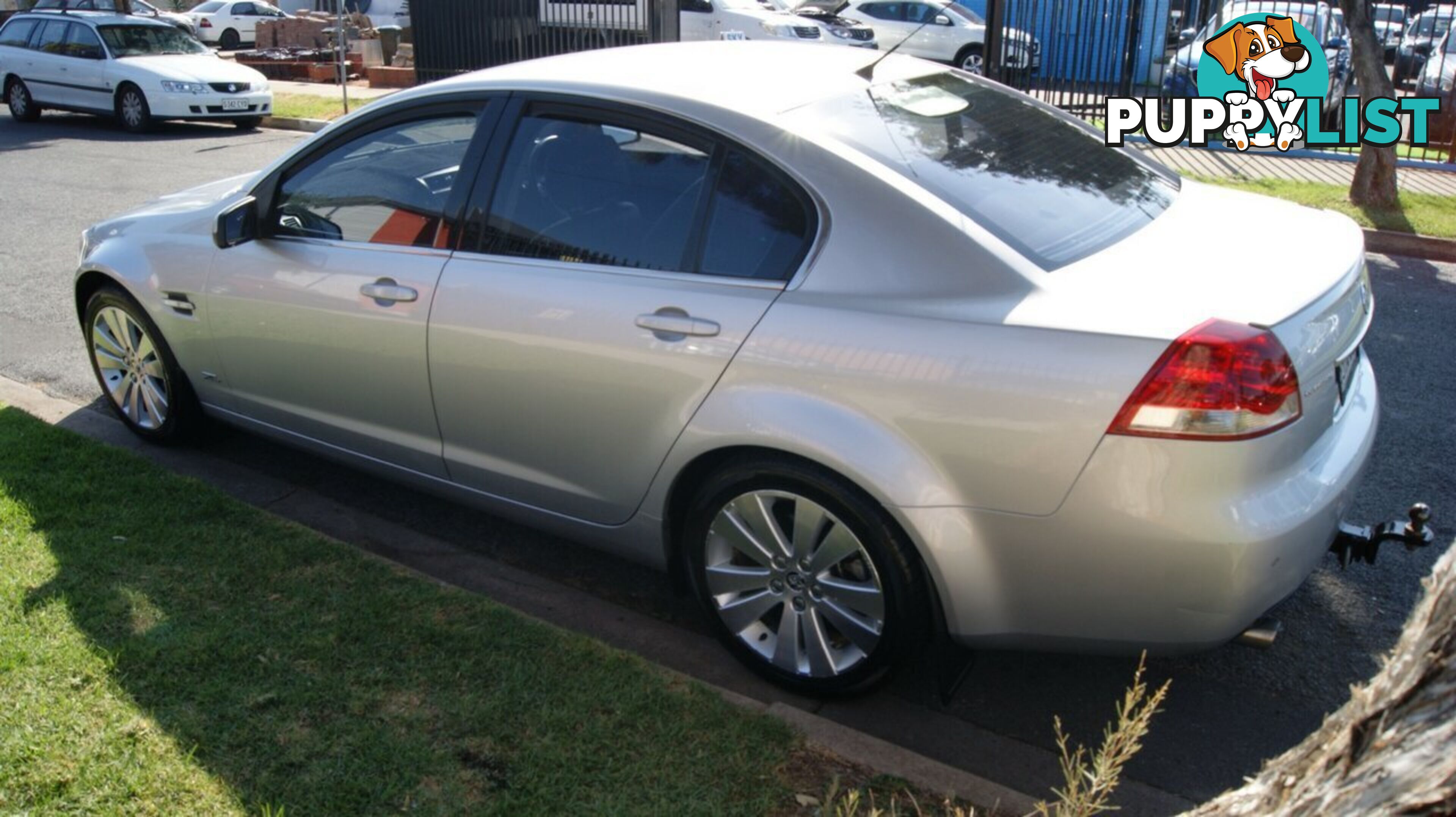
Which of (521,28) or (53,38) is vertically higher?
(521,28)

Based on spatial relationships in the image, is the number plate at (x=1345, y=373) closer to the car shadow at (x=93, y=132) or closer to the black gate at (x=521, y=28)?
the black gate at (x=521, y=28)

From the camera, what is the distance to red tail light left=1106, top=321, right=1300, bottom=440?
2973 mm

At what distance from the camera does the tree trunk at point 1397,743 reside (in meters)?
1.32

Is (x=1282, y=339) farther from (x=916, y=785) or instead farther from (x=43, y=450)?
(x=43, y=450)

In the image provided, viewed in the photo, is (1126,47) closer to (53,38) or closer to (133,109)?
(133,109)

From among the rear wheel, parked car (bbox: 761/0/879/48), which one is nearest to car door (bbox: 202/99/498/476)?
parked car (bbox: 761/0/879/48)

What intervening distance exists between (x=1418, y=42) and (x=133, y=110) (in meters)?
18.6

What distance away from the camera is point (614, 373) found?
12.3ft

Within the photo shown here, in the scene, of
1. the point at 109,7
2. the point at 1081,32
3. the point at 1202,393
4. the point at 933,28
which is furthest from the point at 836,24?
the point at 1202,393

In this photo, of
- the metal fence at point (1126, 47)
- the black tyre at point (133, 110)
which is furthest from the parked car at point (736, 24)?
the black tyre at point (133, 110)

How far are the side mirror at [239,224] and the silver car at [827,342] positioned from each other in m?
0.01

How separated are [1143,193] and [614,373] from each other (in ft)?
5.92

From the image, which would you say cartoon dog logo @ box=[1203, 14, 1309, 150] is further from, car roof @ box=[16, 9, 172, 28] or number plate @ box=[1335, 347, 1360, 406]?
car roof @ box=[16, 9, 172, 28]

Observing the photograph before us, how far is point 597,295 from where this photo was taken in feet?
12.5
